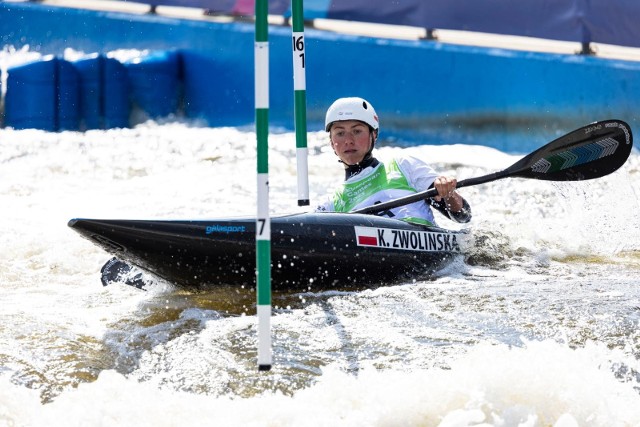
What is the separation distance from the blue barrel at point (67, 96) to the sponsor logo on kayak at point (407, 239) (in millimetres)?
7321

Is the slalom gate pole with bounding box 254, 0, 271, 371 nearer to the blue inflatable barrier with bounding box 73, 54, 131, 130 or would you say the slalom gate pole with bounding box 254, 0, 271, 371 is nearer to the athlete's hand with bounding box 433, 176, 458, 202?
the athlete's hand with bounding box 433, 176, 458, 202

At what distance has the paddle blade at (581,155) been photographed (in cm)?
595

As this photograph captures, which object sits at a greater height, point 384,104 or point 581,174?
point 384,104

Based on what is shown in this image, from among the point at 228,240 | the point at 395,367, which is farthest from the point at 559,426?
the point at 228,240

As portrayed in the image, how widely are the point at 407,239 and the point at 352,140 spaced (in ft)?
2.55

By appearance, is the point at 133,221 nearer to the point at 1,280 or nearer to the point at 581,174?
the point at 1,280

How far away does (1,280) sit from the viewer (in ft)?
17.9

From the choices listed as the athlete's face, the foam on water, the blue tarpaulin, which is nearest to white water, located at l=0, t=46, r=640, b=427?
the foam on water

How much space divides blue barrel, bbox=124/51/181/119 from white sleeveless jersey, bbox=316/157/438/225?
21.7 feet

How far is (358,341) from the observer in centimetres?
396

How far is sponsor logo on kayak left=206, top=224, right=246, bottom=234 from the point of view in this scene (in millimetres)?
4734

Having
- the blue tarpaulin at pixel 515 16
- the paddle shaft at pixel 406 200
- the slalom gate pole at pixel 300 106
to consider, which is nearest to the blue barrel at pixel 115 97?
the blue tarpaulin at pixel 515 16

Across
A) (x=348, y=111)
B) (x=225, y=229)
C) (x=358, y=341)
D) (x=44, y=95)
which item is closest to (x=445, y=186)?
(x=348, y=111)

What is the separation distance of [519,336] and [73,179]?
6957 millimetres
